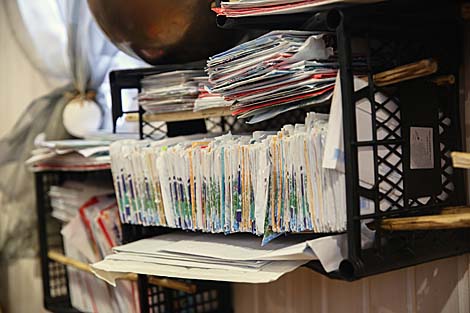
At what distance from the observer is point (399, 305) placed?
44.8 inches

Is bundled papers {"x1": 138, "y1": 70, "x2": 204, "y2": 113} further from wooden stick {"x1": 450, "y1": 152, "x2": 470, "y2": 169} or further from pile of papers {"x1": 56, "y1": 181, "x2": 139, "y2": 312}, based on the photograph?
wooden stick {"x1": 450, "y1": 152, "x2": 470, "y2": 169}

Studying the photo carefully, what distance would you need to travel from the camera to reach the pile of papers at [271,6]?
88 cm

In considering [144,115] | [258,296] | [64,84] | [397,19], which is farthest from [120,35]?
[64,84]

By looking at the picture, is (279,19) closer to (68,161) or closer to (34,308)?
(68,161)

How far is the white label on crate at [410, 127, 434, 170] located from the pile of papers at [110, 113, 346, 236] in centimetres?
14

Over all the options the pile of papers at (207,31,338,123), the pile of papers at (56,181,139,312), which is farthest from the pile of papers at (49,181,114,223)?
the pile of papers at (207,31,338,123)

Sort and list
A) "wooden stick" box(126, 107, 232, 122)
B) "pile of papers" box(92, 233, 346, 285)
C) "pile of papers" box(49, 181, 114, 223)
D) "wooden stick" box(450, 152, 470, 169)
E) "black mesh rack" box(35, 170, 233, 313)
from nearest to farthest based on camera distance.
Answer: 1. "wooden stick" box(450, 152, 470, 169)
2. "pile of papers" box(92, 233, 346, 285)
3. "wooden stick" box(126, 107, 232, 122)
4. "black mesh rack" box(35, 170, 233, 313)
5. "pile of papers" box(49, 181, 114, 223)

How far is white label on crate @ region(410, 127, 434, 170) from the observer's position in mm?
971

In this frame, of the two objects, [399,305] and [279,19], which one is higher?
[279,19]

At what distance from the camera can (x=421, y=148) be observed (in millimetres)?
984

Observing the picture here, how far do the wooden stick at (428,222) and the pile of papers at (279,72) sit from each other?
0.22 m

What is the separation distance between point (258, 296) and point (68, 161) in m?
0.66

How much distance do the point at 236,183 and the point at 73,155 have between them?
742 mm

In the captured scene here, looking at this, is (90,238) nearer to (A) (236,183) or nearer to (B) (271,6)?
(A) (236,183)
